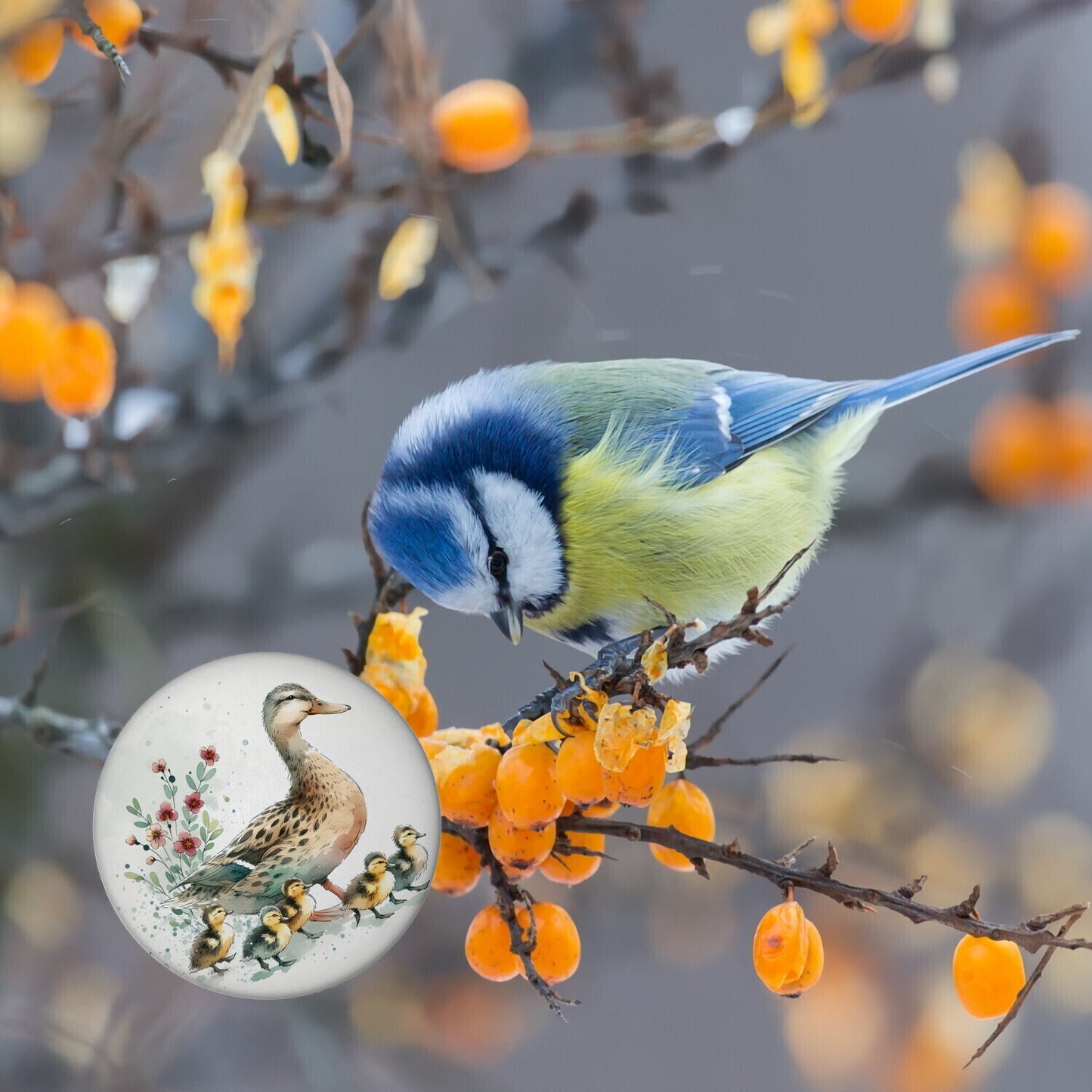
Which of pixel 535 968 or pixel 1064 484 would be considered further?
pixel 1064 484

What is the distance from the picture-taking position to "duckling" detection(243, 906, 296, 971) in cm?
56

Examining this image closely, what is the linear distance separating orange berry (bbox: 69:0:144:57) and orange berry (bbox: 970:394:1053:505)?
609 millimetres

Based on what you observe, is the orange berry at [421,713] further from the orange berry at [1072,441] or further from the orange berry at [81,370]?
the orange berry at [1072,441]

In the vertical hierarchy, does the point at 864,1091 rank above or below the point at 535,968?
below

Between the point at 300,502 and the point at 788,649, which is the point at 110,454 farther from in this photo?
the point at 788,649

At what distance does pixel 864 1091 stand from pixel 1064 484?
44 cm

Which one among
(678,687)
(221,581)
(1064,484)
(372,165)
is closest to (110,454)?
(221,581)

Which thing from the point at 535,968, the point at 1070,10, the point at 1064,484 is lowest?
the point at 535,968

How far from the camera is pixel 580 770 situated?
1.69ft

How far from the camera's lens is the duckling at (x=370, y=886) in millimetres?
565

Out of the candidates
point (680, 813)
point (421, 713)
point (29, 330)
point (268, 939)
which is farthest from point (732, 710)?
point (29, 330)

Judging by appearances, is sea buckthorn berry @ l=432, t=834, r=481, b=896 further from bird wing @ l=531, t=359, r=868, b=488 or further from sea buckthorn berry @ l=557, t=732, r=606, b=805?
bird wing @ l=531, t=359, r=868, b=488

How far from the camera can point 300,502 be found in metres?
0.69

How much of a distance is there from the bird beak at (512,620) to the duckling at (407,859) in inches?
5.0
